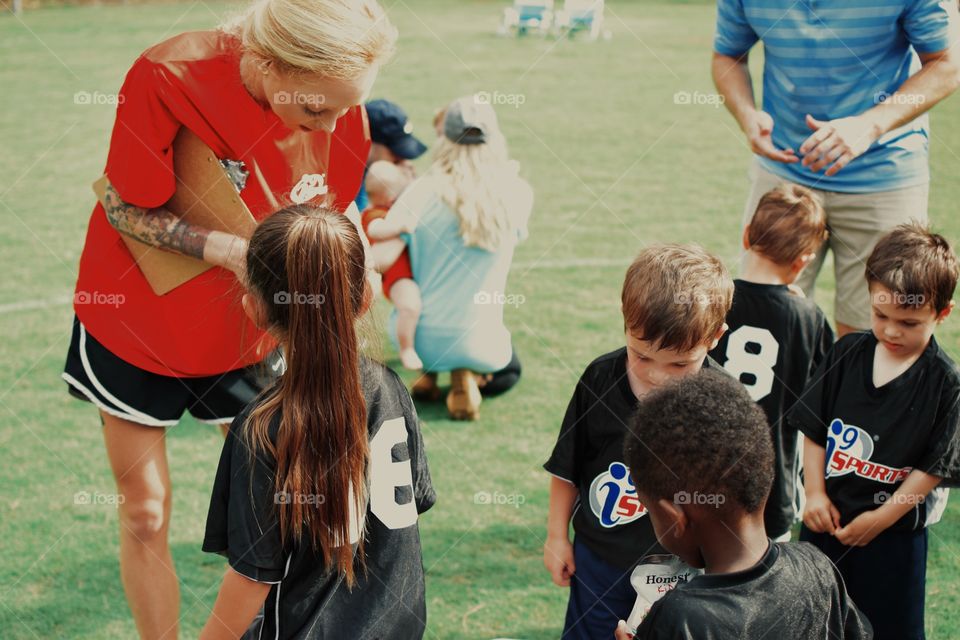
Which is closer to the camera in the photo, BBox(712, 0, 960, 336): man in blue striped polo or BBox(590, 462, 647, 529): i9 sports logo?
BBox(590, 462, 647, 529): i9 sports logo

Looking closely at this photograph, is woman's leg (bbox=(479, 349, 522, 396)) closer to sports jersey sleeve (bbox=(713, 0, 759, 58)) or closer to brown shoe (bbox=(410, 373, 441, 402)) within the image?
brown shoe (bbox=(410, 373, 441, 402))

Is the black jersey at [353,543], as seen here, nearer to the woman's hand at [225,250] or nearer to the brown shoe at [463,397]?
the woman's hand at [225,250]

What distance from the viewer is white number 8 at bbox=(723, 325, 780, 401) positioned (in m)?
3.15

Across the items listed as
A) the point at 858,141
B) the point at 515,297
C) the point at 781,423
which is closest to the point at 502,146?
the point at 515,297

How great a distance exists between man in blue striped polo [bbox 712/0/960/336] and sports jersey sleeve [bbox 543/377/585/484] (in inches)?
54.5

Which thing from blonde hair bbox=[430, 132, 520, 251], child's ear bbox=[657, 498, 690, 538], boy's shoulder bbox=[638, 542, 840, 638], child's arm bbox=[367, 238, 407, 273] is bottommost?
child's arm bbox=[367, 238, 407, 273]

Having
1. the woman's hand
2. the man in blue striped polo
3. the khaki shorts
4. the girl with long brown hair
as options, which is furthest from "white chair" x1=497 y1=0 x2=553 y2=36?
the girl with long brown hair

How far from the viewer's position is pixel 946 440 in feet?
8.71

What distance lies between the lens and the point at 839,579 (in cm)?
194

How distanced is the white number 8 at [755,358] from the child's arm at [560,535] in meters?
0.79

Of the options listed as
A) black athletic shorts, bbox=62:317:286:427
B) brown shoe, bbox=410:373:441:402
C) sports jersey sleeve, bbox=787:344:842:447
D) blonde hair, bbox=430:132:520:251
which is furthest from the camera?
brown shoe, bbox=410:373:441:402

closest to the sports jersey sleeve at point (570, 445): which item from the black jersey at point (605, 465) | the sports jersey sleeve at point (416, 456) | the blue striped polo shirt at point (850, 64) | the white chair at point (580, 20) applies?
the black jersey at point (605, 465)

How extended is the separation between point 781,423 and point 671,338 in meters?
0.85

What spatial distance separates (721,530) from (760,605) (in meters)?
0.14
